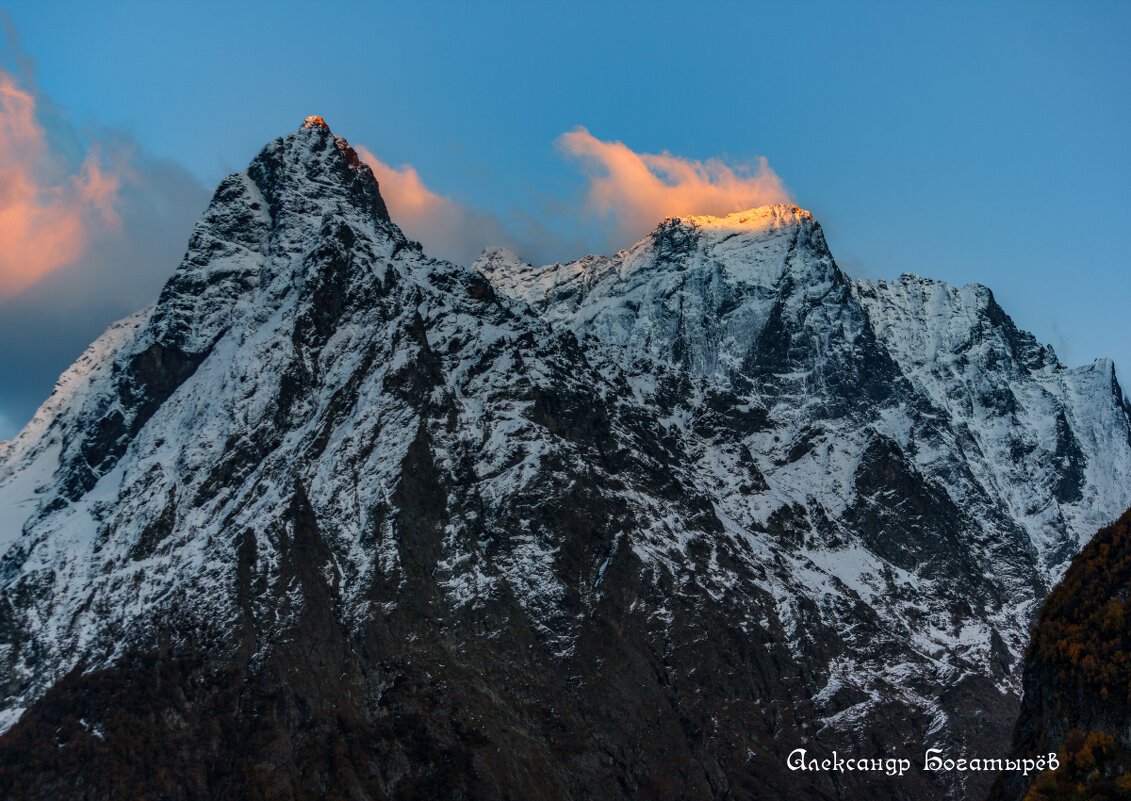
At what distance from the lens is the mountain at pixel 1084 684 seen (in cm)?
8362

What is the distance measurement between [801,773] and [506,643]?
52.6 meters

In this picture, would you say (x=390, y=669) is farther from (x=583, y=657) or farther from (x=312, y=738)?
(x=583, y=657)

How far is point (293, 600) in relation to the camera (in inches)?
7087

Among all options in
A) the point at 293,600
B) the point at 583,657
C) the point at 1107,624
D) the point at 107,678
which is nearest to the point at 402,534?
the point at 293,600

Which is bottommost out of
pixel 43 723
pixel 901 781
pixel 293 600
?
pixel 901 781

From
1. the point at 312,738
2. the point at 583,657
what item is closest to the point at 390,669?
the point at 312,738

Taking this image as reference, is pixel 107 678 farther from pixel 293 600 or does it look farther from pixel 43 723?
pixel 293 600

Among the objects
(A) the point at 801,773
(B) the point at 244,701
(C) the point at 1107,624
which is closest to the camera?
(C) the point at 1107,624

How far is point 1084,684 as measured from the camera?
299 ft

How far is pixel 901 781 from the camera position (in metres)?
198

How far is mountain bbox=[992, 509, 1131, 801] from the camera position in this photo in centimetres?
8362

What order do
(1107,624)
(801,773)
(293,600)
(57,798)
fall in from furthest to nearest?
1. (801,773)
2. (293,600)
3. (57,798)
4. (1107,624)

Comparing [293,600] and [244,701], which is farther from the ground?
[293,600]

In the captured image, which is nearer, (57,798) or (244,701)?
(57,798)
